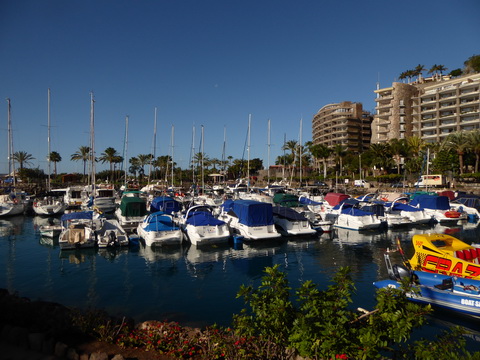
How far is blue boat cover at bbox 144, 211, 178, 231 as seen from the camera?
80.7 ft

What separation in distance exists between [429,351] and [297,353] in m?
2.63

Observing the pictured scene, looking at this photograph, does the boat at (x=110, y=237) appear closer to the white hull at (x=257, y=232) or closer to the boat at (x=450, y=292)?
the white hull at (x=257, y=232)

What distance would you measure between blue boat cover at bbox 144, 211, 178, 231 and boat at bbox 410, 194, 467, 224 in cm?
3077

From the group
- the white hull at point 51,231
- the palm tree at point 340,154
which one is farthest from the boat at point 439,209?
the palm tree at point 340,154

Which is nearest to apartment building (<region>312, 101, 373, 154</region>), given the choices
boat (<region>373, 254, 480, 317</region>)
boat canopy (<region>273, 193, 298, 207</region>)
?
boat canopy (<region>273, 193, 298, 207</region>)

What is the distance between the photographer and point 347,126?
13150 centimetres

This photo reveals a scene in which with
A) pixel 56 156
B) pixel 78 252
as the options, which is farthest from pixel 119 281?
pixel 56 156

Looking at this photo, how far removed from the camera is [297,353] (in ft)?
23.1

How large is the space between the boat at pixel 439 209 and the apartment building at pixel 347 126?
9402 centimetres

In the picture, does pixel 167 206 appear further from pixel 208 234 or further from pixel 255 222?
pixel 255 222

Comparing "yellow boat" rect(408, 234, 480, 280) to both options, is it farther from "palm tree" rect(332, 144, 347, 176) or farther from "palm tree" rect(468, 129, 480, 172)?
"palm tree" rect(332, 144, 347, 176)

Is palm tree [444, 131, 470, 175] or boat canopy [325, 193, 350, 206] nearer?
boat canopy [325, 193, 350, 206]

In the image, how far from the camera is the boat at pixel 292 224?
2822cm

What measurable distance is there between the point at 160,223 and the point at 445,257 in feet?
62.8
